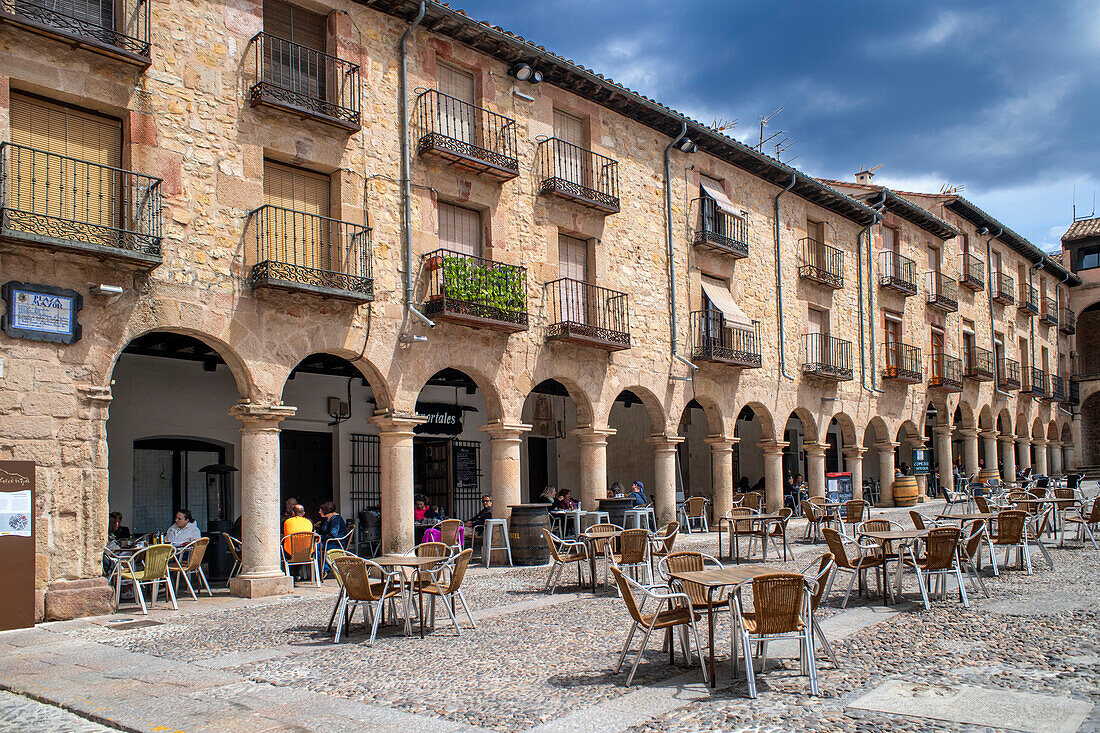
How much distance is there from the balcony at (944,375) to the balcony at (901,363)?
164 centimetres

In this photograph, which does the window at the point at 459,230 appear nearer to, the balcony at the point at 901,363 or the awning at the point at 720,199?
the awning at the point at 720,199

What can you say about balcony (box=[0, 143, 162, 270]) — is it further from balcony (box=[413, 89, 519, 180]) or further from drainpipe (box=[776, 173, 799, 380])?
drainpipe (box=[776, 173, 799, 380])

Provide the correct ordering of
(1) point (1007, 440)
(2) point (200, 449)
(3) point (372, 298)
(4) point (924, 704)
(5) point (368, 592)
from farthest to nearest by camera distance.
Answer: (1) point (1007, 440)
(2) point (200, 449)
(3) point (372, 298)
(5) point (368, 592)
(4) point (924, 704)

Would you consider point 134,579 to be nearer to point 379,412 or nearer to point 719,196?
point 379,412

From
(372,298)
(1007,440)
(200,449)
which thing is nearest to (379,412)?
(372,298)

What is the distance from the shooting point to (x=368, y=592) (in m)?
7.63

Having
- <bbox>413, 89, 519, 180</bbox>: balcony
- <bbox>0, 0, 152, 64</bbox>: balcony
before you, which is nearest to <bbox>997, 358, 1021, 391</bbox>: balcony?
<bbox>413, 89, 519, 180</bbox>: balcony

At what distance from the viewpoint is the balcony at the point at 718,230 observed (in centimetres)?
1856

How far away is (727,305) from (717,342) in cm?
81

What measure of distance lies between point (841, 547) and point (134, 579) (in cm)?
731

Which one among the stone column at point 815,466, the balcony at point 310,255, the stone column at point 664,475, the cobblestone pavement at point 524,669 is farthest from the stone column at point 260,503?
the stone column at point 815,466

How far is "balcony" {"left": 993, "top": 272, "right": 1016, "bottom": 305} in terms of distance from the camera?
3165 cm

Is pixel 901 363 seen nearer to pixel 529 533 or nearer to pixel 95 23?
pixel 529 533

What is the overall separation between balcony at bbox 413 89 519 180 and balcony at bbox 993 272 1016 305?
76.3 feet
